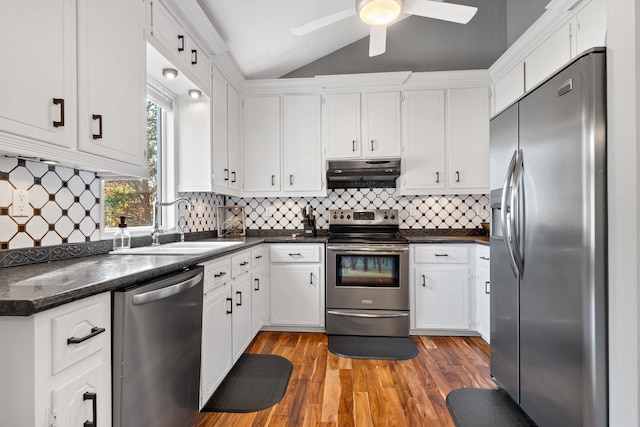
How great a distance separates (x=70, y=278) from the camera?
3.32 ft

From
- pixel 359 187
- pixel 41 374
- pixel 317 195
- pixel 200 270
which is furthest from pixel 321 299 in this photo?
pixel 41 374

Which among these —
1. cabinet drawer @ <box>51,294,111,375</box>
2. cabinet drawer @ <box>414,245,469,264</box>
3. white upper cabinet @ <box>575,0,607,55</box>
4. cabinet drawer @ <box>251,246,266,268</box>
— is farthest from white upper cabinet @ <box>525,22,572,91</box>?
cabinet drawer @ <box>51,294,111,375</box>

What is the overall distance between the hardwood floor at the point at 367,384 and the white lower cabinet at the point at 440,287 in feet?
0.55

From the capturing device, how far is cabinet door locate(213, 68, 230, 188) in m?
2.62

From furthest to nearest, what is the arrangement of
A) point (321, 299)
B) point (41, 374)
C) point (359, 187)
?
point (359, 187)
point (321, 299)
point (41, 374)

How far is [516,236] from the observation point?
1.57m

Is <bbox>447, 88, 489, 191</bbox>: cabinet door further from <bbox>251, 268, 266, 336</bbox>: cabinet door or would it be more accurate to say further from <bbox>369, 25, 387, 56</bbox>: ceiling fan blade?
<bbox>251, 268, 266, 336</bbox>: cabinet door

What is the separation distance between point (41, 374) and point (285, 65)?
3.34m

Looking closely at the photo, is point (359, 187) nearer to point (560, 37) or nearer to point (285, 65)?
point (285, 65)

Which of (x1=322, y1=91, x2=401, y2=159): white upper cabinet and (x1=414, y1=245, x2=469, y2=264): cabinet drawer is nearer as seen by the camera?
(x1=414, y1=245, x2=469, y2=264): cabinet drawer

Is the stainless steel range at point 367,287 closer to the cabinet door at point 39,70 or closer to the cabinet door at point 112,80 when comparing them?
the cabinet door at point 112,80

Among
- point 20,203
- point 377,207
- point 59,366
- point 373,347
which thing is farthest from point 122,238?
point 377,207

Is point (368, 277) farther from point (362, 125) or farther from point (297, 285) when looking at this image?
point (362, 125)

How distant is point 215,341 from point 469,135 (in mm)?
2977
